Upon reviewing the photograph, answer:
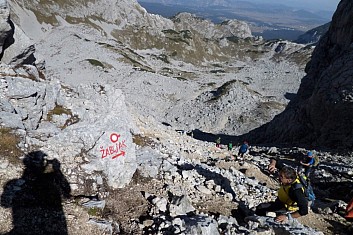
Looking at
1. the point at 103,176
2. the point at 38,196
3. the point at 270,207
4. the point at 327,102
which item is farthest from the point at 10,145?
the point at 327,102

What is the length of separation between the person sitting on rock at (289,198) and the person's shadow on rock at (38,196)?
700 centimetres

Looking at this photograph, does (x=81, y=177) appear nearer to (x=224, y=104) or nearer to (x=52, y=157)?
(x=52, y=157)

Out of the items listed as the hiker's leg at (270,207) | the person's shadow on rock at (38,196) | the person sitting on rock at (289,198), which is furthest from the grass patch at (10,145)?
the person sitting on rock at (289,198)

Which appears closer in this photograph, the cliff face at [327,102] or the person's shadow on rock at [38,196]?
the person's shadow on rock at [38,196]

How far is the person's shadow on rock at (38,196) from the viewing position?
32.8 ft

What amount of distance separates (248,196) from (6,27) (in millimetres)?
17973

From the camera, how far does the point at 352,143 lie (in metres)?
33.7

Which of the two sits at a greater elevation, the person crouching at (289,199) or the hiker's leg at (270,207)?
the person crouching at (289,199)

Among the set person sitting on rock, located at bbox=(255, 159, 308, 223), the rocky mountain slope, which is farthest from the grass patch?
person sitting on rock, located at bbox=(255, 159, 308, 223)

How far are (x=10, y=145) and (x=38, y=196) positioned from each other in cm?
287

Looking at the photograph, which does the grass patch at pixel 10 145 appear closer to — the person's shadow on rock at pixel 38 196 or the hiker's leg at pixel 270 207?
the person's shadow on rock at pixel 38 196

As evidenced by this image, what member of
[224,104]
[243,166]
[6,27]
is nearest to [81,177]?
[6,27]

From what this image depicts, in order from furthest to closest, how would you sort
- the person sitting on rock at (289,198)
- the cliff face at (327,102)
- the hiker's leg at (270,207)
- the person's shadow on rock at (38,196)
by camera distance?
the cliff face at (327,102) → the hiker's leg at (270,207) → the person's shadow on rock at (38,196) → the person sitting on rock at (289,198)

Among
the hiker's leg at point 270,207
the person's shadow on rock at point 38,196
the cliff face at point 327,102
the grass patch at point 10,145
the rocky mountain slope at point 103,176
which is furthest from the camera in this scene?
the cliff face at point 327,102
